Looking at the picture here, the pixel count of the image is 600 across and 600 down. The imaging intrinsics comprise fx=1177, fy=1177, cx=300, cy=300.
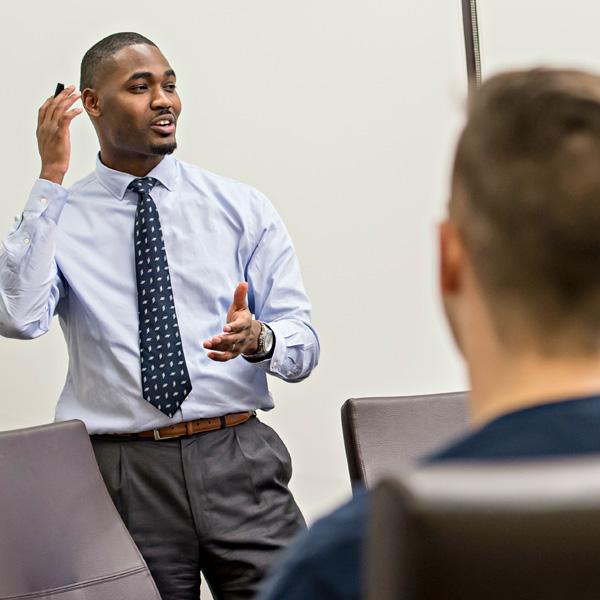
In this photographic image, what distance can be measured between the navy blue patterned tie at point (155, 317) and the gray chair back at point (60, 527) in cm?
20

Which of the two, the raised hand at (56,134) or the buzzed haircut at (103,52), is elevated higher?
the buzzed haircut at (103,52)

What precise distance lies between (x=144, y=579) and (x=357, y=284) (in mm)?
1633

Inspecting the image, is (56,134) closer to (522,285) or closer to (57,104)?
(57,104)

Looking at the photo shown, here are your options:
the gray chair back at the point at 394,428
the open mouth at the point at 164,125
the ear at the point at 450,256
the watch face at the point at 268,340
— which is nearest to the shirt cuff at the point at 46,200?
the open mouth at the point at 164,125

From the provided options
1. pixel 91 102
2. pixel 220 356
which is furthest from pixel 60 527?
pixel 91 102

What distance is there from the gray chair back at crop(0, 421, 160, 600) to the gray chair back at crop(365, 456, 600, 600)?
70.4 inches

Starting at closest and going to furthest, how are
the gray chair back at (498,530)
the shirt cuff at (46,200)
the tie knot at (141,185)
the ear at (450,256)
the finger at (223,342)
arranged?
the gray chair back at (498,530) < the ear at (450,256) < the finger at (223,342) < the shirt cuff at (46,200) < the tie knot at (141,185)

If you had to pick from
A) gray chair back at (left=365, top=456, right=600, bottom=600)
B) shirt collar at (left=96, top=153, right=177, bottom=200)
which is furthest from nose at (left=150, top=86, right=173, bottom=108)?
gray chair back at (left=365, top=456, right=600, bottom=600)

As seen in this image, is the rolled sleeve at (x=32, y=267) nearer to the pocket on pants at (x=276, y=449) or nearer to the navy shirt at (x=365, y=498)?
the pocket on pants at (x=276, y=449)

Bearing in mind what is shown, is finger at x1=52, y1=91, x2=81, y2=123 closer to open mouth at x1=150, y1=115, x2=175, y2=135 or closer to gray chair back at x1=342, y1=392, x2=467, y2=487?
open mouth at x1=150, y1=115, x2=175, y2=135

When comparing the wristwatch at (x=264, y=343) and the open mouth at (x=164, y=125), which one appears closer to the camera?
the wristwatch at (x=264, y=343)

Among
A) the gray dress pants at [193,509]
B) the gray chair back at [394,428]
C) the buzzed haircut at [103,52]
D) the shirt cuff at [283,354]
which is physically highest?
the buzzed haircut at [103,52]

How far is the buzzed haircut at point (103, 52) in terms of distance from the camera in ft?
9.37

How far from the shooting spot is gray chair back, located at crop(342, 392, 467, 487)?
7.61 feet
